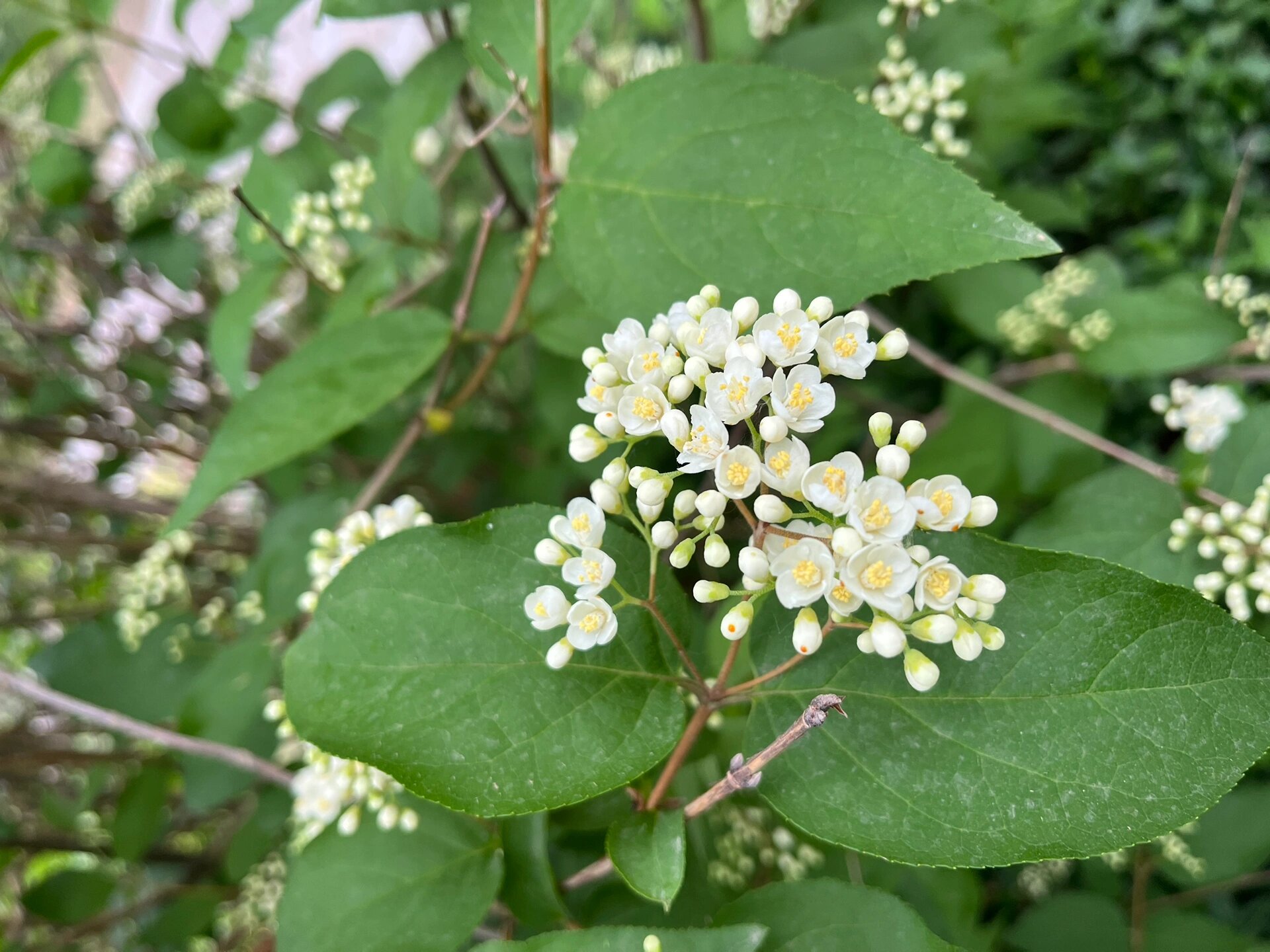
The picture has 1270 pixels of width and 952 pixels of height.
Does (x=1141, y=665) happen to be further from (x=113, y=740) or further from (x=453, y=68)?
(x=113, y=740)

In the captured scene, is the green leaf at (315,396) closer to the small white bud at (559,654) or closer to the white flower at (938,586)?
the small white bud at (559,654)

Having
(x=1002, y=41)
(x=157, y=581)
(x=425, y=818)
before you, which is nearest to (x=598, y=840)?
(x=425, y=818)

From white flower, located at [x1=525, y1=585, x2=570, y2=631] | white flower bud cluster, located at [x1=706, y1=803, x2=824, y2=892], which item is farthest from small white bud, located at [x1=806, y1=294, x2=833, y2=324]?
white flower bud cluster, located at [x1=706, y1=803, x2=824, y2=892]

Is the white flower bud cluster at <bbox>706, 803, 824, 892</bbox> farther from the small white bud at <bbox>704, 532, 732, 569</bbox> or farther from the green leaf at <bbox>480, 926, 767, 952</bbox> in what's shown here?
the small white bud at <bbox>704, 532, 732, 569</bbox>

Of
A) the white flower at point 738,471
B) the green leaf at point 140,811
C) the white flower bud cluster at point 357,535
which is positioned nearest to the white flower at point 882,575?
the white flower at point 738,471

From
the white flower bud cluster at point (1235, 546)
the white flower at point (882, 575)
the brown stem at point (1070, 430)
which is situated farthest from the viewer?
the brown stem at point (1070, 430)
